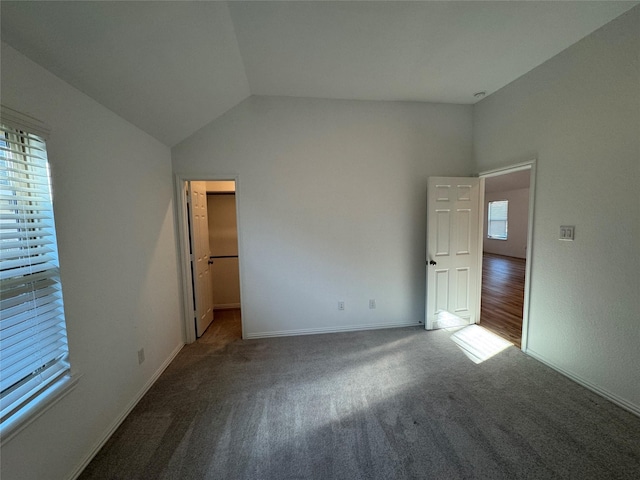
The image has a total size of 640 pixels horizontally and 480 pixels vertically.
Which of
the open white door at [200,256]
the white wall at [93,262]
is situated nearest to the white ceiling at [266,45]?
the white wall at [93,262]

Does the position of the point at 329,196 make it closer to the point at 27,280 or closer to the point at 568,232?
the point at 568,232

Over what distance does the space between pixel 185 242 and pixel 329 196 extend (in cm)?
179

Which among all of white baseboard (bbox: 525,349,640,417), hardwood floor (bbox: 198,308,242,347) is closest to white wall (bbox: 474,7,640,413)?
white baseboard (bbox: 525,349,640,417)

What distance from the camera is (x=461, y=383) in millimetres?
2090

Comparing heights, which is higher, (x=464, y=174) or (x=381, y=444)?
(x=464, y=174)

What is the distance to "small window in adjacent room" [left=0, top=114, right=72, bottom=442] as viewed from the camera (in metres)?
1.11

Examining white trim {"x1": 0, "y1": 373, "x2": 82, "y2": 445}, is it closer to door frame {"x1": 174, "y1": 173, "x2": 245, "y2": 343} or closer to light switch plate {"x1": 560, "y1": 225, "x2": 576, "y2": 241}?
Result: door frame {"x1": 174, "y1": 173, "x2": 245, "y2": 343}

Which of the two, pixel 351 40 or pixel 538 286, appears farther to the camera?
pixel 538 286

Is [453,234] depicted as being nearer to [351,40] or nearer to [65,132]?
[351,40]

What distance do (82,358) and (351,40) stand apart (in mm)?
2918

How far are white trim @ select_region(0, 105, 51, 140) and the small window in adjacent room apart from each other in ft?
0.07

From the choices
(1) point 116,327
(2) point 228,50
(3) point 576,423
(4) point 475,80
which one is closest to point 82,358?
(1) point 116,327

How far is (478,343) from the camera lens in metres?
2.75

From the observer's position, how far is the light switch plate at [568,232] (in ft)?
Result: 6.87
